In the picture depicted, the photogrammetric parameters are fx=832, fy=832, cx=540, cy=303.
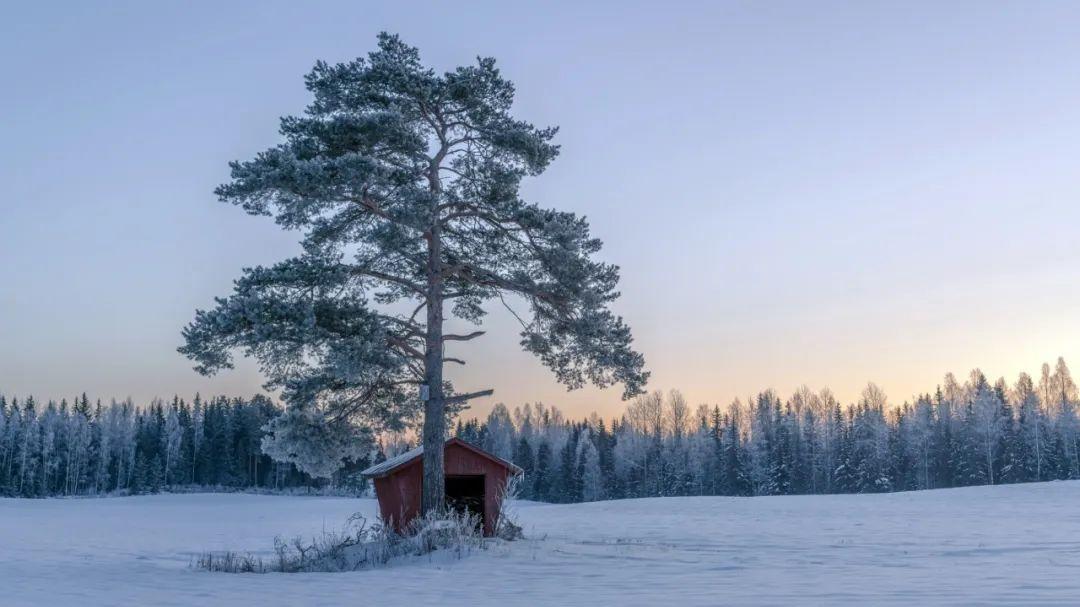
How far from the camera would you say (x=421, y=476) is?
20281 mm

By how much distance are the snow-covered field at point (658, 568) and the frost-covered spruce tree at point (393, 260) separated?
13.5ft

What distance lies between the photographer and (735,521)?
31.4 m

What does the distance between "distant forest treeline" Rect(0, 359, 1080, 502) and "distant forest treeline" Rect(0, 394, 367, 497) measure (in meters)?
0.19

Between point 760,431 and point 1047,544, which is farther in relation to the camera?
point 760,431

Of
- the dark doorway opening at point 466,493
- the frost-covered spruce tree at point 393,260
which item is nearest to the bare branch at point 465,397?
the frost-covered spruce tree at point 393,260

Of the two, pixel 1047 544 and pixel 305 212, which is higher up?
pixel 305 212

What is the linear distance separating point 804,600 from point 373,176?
10926 millimetres

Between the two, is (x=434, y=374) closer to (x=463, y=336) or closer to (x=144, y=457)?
(x=463, y=336)

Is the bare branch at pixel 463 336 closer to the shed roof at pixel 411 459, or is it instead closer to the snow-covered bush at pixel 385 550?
the shed roof at pixel 411 459

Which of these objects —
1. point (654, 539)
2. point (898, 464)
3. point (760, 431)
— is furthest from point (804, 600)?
point (760, 431)

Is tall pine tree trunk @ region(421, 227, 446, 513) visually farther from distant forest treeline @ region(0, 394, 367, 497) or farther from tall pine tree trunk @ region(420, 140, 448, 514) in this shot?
distant forest treeline @ region(0, 394, 367, 497)

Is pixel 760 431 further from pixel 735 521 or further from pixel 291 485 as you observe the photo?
pixel 735 521

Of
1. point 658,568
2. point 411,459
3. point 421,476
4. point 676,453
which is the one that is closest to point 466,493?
point 421,476

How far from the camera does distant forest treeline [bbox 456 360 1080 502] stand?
251 feet
